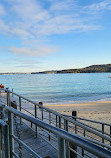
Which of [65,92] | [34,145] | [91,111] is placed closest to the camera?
[34,145]

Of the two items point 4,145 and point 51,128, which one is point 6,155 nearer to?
point 4,145

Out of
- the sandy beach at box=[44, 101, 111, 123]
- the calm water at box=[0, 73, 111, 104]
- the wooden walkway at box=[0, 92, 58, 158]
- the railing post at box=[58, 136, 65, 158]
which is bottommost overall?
the calm water at box=[0, 73, 111, 104]

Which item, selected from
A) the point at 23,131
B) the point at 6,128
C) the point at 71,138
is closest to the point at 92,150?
the point at 71,138

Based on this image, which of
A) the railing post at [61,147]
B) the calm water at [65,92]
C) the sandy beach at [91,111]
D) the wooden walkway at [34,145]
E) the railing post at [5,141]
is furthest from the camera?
the calm water at [65,92]

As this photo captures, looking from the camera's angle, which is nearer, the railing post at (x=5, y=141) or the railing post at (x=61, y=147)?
the railing post at (x=61, y=147)

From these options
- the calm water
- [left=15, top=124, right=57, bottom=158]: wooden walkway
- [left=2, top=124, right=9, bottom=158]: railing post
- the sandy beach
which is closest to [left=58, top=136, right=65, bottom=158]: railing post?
[left=2, top=124, right=9, bottom=158]: railing post

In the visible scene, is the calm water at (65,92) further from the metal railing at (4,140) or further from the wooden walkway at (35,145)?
the metal railing at (4,140)

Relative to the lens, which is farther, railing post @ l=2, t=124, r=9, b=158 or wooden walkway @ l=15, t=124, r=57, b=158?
wooden walkway @ l=15, t=124, r=57, b=158

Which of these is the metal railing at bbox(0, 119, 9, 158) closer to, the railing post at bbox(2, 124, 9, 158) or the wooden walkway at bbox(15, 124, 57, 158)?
the railing post at bbox(2, 124, 9, 158)

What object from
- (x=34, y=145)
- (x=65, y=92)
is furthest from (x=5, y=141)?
(x=65, y=92)

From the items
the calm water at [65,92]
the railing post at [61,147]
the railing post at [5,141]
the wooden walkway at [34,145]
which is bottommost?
the calm water at [65,92]

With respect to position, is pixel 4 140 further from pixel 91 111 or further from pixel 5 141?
pixel 91 111

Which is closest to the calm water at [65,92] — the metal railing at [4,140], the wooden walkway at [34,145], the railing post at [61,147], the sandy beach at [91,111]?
the sandy beach at [91,111]

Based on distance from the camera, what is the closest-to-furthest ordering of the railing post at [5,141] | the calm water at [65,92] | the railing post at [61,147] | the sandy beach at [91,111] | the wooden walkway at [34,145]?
the railing post at [61,147], the railing post at [5,141], the wooden walkway at [34,145], the sandy beach at [91,111], the calm water at [65,92]
